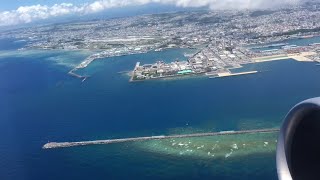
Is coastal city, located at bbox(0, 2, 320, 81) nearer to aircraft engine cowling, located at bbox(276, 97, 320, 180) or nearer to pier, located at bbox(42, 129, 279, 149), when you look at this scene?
pier, located at bbox(42, 129, 279, 149)

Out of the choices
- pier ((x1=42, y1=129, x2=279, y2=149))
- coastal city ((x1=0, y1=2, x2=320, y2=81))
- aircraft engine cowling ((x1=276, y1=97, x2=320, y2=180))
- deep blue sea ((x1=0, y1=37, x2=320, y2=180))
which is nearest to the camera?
aircraft engine cowling ((x1=276, y1=97, x2=320, y2=180))

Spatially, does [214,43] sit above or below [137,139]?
below

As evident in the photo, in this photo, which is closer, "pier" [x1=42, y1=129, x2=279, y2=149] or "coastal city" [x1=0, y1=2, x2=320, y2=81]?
"pier" [x1=42, y1=129, x2=279, y2=149]

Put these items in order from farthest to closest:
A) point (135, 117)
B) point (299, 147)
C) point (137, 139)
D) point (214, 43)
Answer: point (214, 43) → point (135, 117) → point (137, 139) → point (299, 147)

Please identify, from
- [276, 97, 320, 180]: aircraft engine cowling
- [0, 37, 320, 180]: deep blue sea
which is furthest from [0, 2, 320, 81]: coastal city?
[276, 97, 320, 180]: aircraft engine cowling

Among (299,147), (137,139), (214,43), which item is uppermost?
(299,147)

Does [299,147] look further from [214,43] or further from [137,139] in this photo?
[214,43]

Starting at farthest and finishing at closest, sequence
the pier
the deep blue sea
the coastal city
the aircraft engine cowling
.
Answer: the coastal city < the pier < the deep blue sea < the aircraft engine cowling

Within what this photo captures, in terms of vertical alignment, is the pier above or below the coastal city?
above

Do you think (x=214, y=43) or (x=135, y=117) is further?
(x=214, y=43)

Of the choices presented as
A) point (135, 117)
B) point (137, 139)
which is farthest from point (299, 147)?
point (135, 117)
